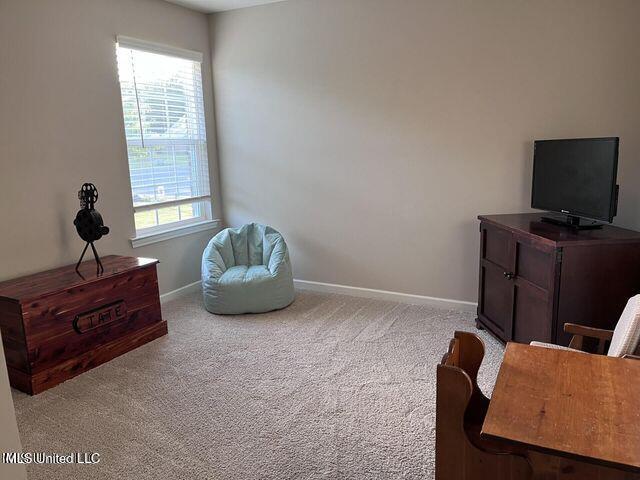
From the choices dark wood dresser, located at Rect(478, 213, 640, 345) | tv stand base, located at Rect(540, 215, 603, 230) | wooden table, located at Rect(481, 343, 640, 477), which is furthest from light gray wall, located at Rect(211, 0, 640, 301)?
wooden table, located at Rect(481, 343, 640, 477)

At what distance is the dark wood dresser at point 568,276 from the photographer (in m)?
2.61

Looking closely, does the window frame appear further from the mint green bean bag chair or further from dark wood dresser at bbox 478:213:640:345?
dark wood dresser at bbox 478:213:640:345

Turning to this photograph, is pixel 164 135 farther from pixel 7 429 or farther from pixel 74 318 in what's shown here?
pixel 7 429

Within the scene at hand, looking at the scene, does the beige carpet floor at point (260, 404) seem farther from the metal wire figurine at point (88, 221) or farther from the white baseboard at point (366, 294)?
the metal wire figurine at point (88, 221)

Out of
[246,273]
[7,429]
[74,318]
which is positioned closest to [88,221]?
[74,318]

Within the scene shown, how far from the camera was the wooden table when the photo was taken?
44.5 inches

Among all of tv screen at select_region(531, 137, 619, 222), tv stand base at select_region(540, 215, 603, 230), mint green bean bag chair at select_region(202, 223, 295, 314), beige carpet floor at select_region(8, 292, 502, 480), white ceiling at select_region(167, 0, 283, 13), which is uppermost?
white ceiling at select_region(167, 0, 283, 13)

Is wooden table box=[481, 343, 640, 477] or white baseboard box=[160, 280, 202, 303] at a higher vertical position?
wooden table box=[481, 343, 640, 477]

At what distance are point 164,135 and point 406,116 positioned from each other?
210cm

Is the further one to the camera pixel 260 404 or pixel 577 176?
pixel 577 176

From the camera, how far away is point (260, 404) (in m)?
2.59

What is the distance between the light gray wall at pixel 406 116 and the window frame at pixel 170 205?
0.75 ft

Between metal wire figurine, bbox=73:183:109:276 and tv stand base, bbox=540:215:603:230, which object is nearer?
tv stand base, bbox=540:215:603:230

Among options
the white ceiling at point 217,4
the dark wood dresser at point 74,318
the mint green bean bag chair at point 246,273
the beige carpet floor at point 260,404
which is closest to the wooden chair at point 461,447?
the beige carpet floor at point 260,404
